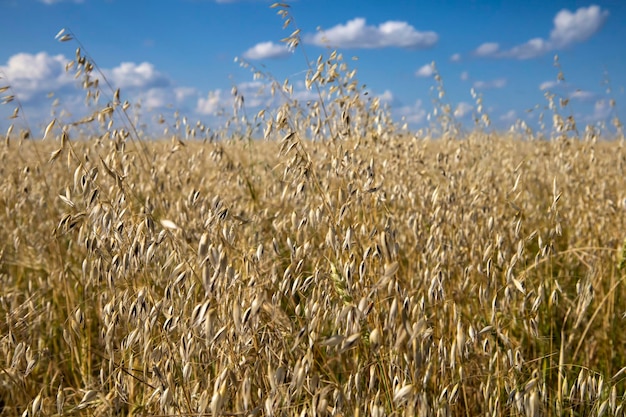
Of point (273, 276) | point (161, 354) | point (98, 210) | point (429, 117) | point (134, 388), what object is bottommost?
Answer: point (134, 388)

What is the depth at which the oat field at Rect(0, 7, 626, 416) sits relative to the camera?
1.34m

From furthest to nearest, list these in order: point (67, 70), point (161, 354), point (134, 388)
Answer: point (67, 70), point (134, 388), point (161, 354)

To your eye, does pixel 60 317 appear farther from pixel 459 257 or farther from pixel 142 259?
pixel 459 257

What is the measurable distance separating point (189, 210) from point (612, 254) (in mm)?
2114

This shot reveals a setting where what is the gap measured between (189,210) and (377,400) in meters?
1.53

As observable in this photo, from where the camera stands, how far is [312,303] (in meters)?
1.45

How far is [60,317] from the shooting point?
2656mm

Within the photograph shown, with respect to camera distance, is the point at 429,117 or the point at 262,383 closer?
the point at 262,383

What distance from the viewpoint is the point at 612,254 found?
9.23 ft

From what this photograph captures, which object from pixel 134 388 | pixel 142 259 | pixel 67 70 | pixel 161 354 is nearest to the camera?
pixel 161 354

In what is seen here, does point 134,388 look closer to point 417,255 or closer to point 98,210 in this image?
point 98,210

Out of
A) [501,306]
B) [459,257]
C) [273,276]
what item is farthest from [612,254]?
[273,276]

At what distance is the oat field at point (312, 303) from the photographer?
134 centimetres

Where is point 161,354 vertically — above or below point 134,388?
above
